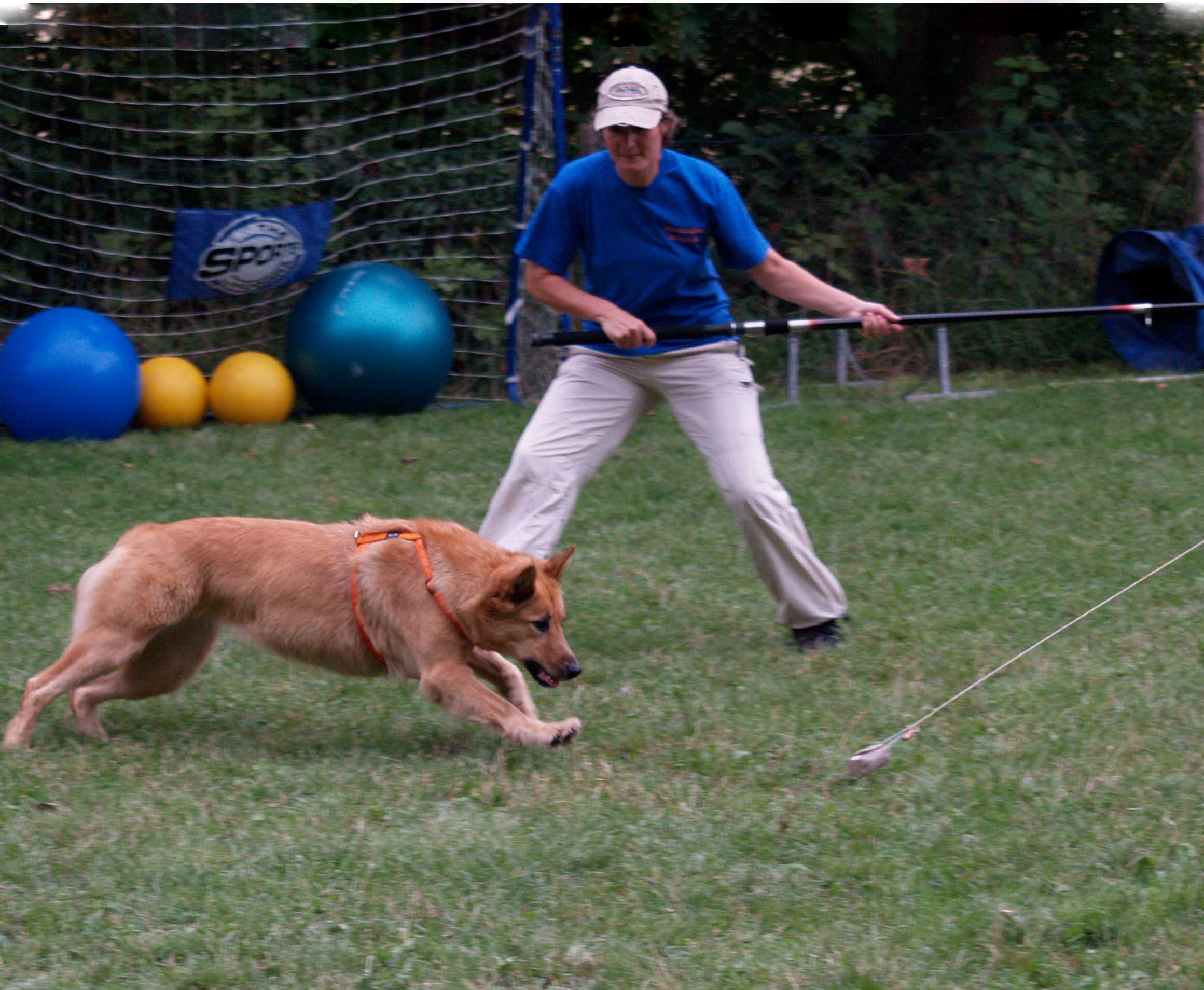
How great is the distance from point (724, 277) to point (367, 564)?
336 inches

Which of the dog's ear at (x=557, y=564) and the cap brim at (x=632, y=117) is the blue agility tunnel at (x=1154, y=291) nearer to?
the cap brim at (x=632, y=117)

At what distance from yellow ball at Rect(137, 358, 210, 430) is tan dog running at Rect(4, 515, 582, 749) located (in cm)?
588

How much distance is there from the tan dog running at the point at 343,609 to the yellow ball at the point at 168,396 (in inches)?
232

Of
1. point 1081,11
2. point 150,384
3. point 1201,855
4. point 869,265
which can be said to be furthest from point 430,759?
point 1081,11

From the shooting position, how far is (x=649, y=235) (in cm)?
566

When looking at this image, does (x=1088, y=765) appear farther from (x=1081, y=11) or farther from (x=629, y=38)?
(x=1081, y=11)

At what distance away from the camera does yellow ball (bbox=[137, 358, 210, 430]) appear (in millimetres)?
10586

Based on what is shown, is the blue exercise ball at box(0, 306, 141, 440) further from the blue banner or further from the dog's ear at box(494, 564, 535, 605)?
the dog's ear at box(494, 564, 535, 605)

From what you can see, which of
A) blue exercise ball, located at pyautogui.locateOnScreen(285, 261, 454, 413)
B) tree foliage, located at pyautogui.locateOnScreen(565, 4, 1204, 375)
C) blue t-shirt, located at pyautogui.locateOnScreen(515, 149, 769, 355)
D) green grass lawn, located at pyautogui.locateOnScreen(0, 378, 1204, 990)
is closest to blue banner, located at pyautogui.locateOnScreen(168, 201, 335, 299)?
blue exercise ball, located at pyautogui.locateOnScreen(285, 261, 454, 413)

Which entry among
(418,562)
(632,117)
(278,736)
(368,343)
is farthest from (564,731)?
(368,343)

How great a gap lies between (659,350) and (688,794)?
2134mm

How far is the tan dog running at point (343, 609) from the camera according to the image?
472cm

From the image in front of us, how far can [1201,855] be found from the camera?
3.79 m

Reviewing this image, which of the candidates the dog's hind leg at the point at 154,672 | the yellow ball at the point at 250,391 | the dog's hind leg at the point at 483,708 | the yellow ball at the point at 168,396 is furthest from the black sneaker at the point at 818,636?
the yellow ball at the point at 168,396
